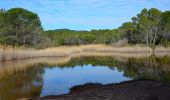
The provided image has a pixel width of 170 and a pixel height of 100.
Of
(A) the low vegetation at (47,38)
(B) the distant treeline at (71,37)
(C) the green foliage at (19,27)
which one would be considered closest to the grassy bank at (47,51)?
(A) the low vegetation at (47,38)

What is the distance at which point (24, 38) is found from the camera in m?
49.1

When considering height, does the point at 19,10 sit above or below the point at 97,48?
above

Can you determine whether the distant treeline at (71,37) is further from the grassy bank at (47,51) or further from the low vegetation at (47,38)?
the grassy bank at (47,51)

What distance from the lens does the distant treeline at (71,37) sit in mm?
47562

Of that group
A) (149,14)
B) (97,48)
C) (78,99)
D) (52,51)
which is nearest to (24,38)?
(52,51)

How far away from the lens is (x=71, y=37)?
7869 centimetres

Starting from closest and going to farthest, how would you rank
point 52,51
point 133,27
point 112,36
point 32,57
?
point 32,57
point 52,51
point 133,27
point 112,36

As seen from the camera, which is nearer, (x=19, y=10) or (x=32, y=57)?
(x=32, y=57)

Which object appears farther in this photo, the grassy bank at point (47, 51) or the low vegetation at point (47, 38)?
the low vegetation at point (47, 38)

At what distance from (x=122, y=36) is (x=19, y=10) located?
26.7m

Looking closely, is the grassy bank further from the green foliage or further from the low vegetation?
the green foliage

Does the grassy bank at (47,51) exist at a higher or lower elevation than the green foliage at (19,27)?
lower

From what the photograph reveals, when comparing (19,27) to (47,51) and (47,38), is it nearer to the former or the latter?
(47,51)

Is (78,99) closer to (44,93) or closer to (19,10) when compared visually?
(44,93)
